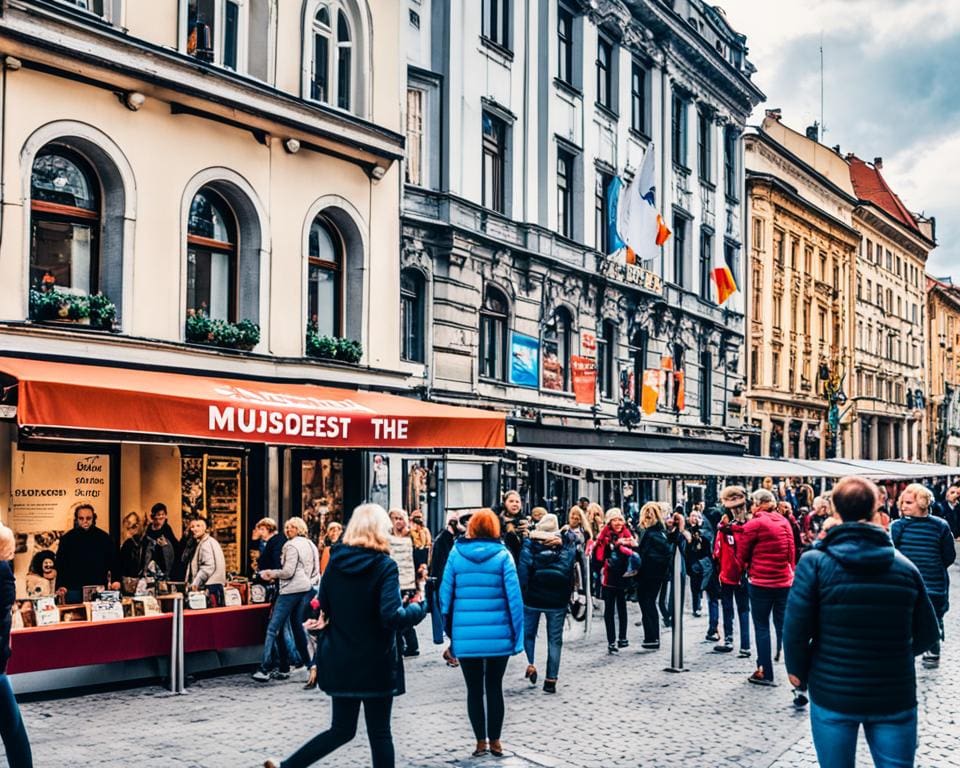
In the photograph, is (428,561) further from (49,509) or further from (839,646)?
(839,646)

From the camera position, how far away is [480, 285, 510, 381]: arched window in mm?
24391

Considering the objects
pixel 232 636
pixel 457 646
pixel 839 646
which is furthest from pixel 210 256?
pixel 839 646

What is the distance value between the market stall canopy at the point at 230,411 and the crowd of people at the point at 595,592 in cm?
117

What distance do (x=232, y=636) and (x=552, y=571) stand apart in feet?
11.5

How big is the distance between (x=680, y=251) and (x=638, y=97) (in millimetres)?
4814

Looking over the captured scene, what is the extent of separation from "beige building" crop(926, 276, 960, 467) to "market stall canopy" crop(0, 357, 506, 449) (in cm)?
6917

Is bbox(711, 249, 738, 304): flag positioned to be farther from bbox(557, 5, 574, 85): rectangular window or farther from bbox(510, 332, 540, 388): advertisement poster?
bbox(510, 332, 540, 388): advertisement poster

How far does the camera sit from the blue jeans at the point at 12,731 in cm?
731

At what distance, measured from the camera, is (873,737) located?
18.4ft

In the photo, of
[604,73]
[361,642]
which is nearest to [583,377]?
[604,73]

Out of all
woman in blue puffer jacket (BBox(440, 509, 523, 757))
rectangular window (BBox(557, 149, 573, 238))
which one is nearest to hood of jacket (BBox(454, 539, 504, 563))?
woman in blue puffer jacket (BBox(440, 509, 523, 757))

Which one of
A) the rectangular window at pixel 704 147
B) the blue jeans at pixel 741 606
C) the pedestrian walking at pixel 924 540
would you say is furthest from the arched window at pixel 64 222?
the rectangular window at pixel 704 147

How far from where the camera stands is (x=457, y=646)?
8.91m

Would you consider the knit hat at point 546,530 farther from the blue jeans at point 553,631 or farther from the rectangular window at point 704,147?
the rectangular window at point 704,147
